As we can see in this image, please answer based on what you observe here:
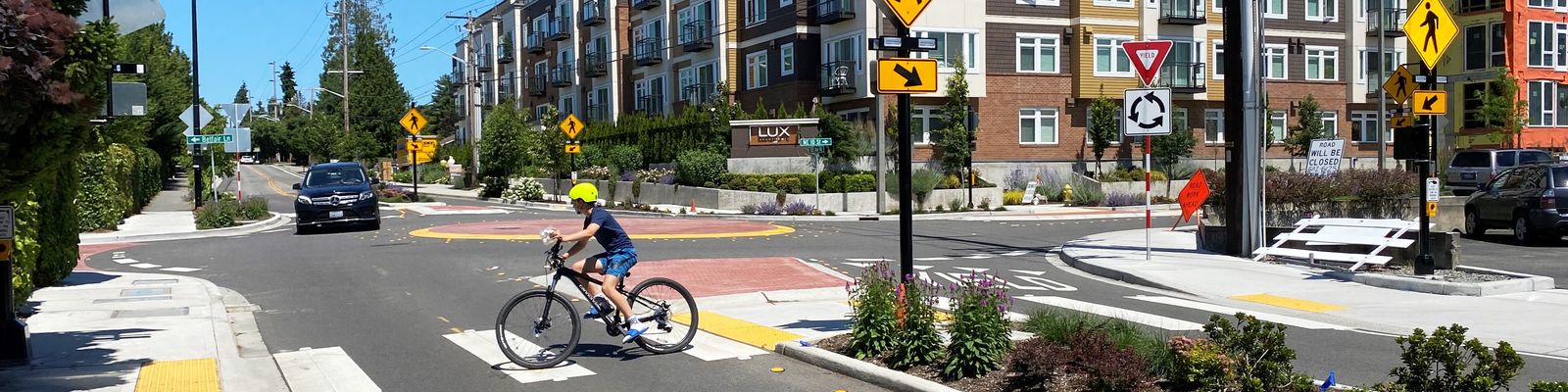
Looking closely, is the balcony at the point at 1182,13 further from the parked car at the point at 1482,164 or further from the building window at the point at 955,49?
the parked car at the point at 1482,164

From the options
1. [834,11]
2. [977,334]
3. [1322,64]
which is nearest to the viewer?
[977,334]

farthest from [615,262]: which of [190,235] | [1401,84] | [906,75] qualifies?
[190,235]

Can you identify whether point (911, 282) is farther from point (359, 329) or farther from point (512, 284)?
point (512, 284)

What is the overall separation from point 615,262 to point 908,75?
110 inches

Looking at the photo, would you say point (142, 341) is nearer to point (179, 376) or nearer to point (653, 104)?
point (179, 376)

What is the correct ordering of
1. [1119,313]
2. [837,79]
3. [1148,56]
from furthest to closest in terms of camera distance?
[837,79] < [1148,56] < [1119,313]

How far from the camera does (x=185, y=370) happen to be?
361 inches

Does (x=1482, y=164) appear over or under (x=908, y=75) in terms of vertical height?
under

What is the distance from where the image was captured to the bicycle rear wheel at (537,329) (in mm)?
9328

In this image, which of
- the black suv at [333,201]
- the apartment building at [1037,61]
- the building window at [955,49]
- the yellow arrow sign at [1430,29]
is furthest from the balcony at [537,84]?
the yellow arrow sign at [1430,29]

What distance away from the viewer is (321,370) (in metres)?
9.44

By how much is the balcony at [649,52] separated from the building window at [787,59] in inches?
447

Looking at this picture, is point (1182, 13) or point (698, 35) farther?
point (698, 35)

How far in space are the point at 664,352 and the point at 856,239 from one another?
1484 centimetres
